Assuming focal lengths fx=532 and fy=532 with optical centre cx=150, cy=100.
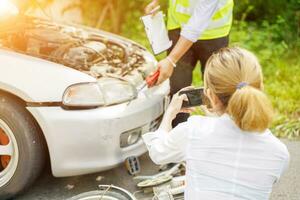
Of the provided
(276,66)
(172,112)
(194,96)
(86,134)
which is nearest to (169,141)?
(172,112)

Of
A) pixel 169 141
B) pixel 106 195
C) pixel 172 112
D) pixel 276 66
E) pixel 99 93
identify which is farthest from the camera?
pixel 276 66

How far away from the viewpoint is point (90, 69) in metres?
3.52

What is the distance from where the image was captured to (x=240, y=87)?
200cm

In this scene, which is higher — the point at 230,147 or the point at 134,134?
the point at 230,147

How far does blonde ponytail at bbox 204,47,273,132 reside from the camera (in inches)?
75.8

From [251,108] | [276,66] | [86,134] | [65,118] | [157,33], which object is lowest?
[276,66]

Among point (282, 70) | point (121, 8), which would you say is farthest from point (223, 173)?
point (121, 8)

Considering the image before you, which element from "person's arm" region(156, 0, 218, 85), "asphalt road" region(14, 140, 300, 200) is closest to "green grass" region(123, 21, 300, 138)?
"asphalt road" region(14, 140, 300, 200)

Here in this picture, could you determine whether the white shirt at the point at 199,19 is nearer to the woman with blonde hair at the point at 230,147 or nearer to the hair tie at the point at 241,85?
the woman with blonde hair at the point at 230,147

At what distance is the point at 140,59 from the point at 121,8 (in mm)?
4145

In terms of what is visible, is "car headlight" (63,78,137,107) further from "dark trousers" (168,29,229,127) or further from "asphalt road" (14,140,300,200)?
"asphalt road" (14,140,300,200)

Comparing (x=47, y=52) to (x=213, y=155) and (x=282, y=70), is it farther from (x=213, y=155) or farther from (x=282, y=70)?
(x=282, y=70)

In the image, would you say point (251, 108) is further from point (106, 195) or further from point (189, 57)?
point (189, 57)

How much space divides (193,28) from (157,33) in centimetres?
42
